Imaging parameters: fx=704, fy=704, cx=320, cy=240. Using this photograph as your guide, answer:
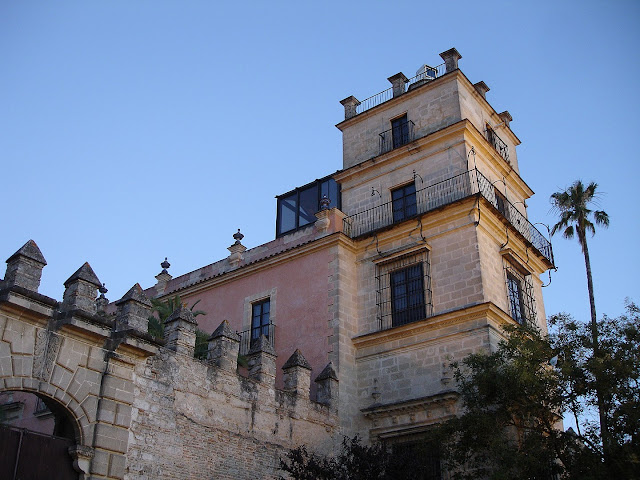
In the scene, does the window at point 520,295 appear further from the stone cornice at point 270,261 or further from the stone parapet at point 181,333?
the stone parapet at point 181,333

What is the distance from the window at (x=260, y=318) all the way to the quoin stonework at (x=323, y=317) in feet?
0.20

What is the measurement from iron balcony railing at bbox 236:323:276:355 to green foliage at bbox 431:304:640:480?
255 inches

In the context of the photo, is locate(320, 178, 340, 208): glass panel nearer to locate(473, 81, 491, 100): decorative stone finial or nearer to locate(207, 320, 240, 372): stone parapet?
locate(473, 81, 491, 100): decorative stone finial

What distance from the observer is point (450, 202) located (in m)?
19.0

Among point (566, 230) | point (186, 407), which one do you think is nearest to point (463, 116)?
point (566, 230)

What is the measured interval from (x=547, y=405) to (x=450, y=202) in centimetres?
655

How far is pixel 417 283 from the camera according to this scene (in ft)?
62.2

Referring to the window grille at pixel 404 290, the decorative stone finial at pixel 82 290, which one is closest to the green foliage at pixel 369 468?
the decorative stone finial at pixel 82 290

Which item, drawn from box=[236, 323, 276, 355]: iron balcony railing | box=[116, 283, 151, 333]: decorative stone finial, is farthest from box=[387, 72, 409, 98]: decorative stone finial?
box=[116, 283, 151, 333]: decorative stone finial

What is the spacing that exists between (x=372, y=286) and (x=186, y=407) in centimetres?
724

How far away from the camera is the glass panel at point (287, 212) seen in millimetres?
25141

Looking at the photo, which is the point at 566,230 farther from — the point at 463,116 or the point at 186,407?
the point at 186,407

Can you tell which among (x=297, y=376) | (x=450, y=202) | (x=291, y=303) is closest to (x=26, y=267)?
(x=297, y=376)

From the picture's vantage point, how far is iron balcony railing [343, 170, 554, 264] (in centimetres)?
1947
